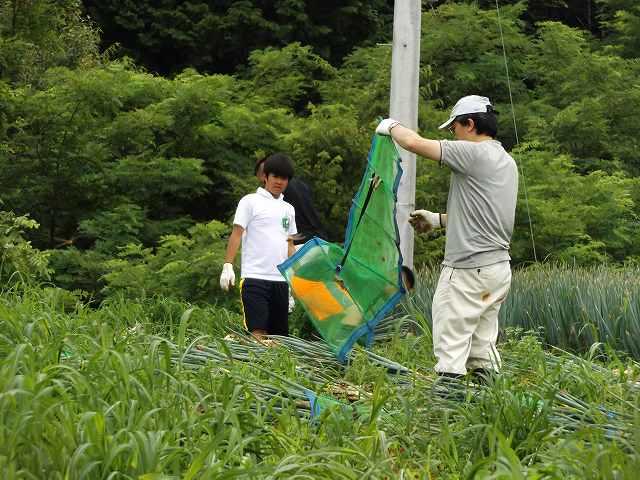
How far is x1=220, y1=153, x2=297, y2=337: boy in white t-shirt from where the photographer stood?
22.5ft

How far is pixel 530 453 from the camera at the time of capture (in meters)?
4.39

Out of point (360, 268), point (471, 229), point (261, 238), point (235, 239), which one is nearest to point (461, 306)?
point (471, 229)

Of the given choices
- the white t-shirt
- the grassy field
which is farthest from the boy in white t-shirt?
the grassy field

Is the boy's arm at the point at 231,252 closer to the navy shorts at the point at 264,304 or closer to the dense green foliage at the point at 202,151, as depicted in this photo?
the navy shorts at the point at 264,304

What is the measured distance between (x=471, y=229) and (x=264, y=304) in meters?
1.57

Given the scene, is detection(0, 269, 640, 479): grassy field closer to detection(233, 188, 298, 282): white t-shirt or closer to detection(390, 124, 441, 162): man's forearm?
detection(233, 188, 298, 282): white t-shirt

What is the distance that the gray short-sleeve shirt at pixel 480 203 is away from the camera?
18.8 feet

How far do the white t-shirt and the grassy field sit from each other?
0.48 m

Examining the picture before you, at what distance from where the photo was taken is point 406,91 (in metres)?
8.28

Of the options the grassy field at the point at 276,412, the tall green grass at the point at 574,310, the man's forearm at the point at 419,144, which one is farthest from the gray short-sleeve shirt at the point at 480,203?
the tall green grass at the point at 574,310

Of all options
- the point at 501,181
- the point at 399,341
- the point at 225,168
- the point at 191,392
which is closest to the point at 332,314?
the point at 399,341

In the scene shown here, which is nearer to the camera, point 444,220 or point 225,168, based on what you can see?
point 444,220

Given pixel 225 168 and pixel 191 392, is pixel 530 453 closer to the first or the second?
pixel 191 392

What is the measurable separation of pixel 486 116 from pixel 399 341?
5.78ft
